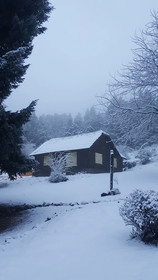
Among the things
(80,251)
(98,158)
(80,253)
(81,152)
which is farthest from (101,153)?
(80,253)

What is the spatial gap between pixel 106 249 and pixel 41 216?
6.30 m

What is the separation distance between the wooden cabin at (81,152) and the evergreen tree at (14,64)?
2153 centimetres

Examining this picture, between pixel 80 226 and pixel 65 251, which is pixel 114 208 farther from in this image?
pixel 65 251

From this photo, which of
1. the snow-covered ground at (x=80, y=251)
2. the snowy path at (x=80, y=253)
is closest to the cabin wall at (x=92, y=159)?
the snow-covered ground at (x=80, y=251)

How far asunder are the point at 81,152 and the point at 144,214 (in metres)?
29.4

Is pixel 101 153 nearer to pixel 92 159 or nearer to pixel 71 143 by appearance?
pixel 92 159

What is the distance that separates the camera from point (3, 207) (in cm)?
1384

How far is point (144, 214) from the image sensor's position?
5.66m

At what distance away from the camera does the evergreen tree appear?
10.1 metres

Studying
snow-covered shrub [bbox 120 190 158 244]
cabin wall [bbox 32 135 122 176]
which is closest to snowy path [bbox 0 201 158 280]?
snow-covered shrub [bbox 120 190 158 244]

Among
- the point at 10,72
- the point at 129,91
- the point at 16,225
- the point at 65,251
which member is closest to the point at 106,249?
the point at 65,251

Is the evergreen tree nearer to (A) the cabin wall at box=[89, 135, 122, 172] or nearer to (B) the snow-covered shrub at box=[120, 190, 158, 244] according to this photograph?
(B) the snow-covered shrub at box=[120, 190, 158, 244]

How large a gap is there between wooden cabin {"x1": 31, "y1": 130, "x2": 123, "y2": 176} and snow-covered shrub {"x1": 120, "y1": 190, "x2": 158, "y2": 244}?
89.3 ft

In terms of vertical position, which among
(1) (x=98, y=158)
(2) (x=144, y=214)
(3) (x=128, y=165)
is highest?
(1) (x=98, y=158)
